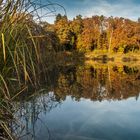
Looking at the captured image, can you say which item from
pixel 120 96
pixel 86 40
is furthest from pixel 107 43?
pixel 120 96

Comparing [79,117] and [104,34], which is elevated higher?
[104,34]

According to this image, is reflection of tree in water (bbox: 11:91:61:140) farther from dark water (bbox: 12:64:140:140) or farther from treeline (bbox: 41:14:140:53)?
treeline (bbox: 41:14:140:53)

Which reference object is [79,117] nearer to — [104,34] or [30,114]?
[30,114]

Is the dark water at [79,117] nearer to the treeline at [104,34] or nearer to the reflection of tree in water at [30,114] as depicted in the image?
the reflection of tree in water at [30,114]

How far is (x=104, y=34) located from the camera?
48469mm

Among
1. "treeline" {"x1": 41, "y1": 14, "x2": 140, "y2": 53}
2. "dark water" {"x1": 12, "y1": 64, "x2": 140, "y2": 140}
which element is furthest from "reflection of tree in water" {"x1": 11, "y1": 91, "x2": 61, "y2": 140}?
"treeline" {"x1": 41, "y1": 14, "x2": 140, "y2": 53}

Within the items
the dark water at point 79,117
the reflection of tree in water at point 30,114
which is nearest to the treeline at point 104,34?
the dark water at point 79,117

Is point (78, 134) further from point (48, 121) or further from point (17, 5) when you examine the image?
point (17, 5)

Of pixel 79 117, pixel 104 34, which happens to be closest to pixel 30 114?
pixel 79 117

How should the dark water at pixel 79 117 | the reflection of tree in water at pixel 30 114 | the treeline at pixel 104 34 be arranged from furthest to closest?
the treeline at pixel 104 34, the dark water at pixel 79 117, the reflection of tree in water at pixel 30 114

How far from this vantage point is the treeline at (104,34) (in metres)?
45.0

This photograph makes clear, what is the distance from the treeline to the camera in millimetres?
44969

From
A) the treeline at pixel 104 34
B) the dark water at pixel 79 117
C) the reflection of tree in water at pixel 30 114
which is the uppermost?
the treeline at pixel 104 34

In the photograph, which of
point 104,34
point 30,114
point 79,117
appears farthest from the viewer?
point 104,34
